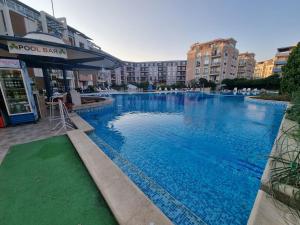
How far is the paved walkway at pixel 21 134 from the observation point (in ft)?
13.4

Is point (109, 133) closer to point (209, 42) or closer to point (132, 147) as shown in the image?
point (132, 147)

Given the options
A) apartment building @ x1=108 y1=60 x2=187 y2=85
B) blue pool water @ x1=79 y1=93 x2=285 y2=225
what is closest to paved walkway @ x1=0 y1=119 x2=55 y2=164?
blue pool water @ x1=79 y1=93 x2=285 y2=225

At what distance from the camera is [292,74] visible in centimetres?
1091

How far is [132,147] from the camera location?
4.74 meters

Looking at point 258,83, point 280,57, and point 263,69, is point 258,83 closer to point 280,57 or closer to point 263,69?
point 280,57

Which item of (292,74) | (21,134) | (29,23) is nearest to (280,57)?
(292,74)

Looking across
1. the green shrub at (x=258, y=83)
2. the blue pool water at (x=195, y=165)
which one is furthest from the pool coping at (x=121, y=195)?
the green shrub at (x=258, y=83)

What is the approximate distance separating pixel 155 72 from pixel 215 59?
2677 cm

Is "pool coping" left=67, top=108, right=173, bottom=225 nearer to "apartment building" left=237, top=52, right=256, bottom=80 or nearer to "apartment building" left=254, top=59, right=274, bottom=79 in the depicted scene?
"apartment building" left=237, top=52, right=256, bottom=80

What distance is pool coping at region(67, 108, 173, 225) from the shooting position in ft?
5.50

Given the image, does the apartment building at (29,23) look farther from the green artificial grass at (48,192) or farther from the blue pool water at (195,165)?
the green artificial grass at (48,192)

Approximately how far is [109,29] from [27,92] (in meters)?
14.1

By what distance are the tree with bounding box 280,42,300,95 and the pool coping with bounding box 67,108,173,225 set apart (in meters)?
14.3

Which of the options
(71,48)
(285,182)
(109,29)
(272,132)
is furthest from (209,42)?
(285,182)
